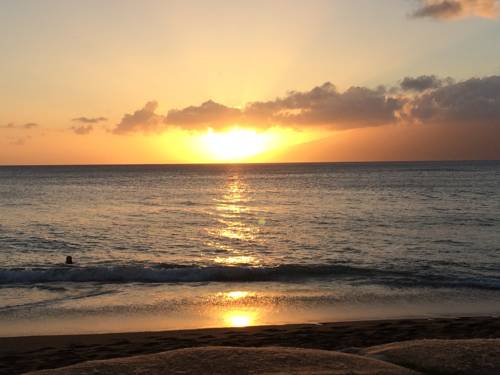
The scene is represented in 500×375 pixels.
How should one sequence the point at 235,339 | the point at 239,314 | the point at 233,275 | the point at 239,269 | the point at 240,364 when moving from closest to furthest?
the point at 240,364 → the point at 235,339 → the point at 239,314 → the point at 233,275 → the point at 239,269

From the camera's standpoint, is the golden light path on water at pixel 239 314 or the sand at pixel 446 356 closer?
the sand at pixel 446 356

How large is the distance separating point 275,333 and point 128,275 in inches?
404

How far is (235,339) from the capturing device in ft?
40.1

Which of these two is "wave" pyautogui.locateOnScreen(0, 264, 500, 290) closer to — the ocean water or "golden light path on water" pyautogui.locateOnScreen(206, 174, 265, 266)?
the ocean water

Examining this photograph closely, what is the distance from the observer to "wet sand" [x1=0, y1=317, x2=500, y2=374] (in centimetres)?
1095

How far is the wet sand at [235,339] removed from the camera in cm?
1095

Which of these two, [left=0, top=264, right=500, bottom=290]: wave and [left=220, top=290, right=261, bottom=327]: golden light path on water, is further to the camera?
[left=0, top=264, right=500, bottom=290]: wave

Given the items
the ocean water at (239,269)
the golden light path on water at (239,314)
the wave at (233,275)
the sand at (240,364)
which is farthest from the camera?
the wave at (233,275)

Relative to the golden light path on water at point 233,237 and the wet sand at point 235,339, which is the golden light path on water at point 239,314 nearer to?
the wet sand at point 235,339

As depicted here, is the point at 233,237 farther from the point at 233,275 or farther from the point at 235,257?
the point at 233,275

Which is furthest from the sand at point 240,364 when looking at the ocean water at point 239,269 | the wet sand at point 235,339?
the ocean water at point 239,269

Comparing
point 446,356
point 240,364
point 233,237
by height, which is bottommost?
point 233,237

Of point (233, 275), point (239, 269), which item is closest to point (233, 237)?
point (239, 269)

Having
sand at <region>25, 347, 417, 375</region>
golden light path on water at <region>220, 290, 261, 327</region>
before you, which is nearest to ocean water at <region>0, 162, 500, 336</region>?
golden light path on water at <region>220, 290, 261, 327</region>
